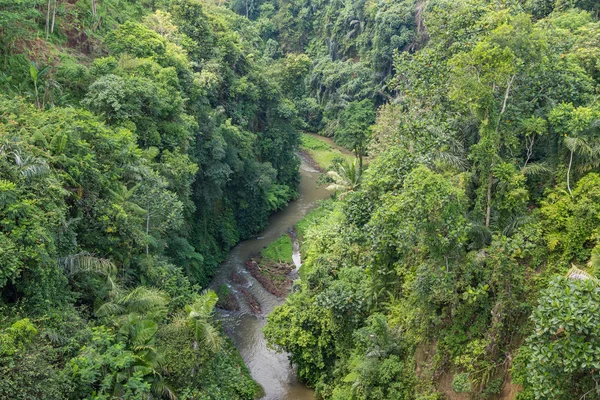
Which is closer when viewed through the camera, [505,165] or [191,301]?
[505,165]

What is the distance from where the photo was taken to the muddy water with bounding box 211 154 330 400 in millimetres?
18297

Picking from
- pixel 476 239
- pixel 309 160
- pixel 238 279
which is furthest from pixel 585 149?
pixel 309 160

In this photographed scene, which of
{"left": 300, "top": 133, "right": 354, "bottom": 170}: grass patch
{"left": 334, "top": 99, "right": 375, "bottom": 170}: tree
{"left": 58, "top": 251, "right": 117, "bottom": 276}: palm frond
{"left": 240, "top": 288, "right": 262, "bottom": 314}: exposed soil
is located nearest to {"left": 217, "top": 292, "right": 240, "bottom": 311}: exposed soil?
{"left": 240, "top": 288, "right": 262, "bottom": 314}: exposed soil

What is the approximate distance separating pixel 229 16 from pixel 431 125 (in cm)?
3295

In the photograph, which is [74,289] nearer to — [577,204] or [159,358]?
[159,358]

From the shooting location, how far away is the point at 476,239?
A: 41.6 feet

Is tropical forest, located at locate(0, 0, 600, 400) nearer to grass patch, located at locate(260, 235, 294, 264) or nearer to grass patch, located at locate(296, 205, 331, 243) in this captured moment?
grass patch, located at locate(260, 235, 294, 264)

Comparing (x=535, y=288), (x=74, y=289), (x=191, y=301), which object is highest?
(x=74, y=289)

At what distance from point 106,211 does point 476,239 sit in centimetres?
1040

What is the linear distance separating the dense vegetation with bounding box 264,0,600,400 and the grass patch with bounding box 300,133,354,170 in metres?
28.3

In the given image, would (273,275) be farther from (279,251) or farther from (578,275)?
(578,275)

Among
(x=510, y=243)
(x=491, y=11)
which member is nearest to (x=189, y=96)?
(x=491, y=11)

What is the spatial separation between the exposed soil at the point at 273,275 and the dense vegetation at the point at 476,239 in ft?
24.4

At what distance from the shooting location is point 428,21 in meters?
14.9
